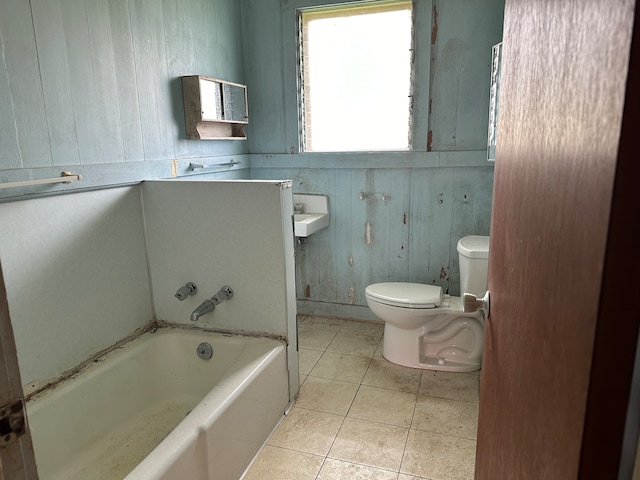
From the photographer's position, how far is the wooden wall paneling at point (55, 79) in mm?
1603

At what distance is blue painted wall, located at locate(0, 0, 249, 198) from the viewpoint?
1526mm

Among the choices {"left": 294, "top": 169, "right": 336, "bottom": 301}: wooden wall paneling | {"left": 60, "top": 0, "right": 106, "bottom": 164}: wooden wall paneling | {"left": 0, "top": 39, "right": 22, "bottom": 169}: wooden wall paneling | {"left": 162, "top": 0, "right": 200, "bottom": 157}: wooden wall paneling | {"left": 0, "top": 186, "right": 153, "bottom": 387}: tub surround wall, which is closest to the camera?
{"left": 0, "top": 39, "right": 22, "bottom": 169}: wooden wall paneling

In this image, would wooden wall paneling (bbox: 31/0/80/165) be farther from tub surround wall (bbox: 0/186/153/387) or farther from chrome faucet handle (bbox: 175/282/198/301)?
chrome faucet handle (bbox: 175/282/198/301)

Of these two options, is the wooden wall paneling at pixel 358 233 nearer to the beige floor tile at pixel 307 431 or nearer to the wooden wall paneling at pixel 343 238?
the wooden wall paneling at pixel 343 238

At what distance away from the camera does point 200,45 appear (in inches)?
102

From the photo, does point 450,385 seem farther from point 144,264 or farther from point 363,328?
point 144,264

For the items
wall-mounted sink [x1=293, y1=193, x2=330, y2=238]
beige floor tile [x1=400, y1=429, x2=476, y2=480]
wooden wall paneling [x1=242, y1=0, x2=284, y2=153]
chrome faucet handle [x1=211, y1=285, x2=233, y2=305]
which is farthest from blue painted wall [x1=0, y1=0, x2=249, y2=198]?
beige floor tile [x1=400, y1=429, x2=476, y2=480]

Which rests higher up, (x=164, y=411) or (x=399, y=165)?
(x=399, y=165)

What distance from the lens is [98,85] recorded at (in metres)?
1.86

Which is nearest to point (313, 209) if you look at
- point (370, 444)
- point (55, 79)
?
point (370, 444)

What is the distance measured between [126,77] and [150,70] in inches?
7.4

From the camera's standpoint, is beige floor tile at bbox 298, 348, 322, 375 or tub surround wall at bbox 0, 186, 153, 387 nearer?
tub surround wall at bbox 0, 186, 153, 387

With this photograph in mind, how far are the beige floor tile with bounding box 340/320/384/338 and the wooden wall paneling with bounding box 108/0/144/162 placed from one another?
184 cm

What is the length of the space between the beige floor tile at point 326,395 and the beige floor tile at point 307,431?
49mm
